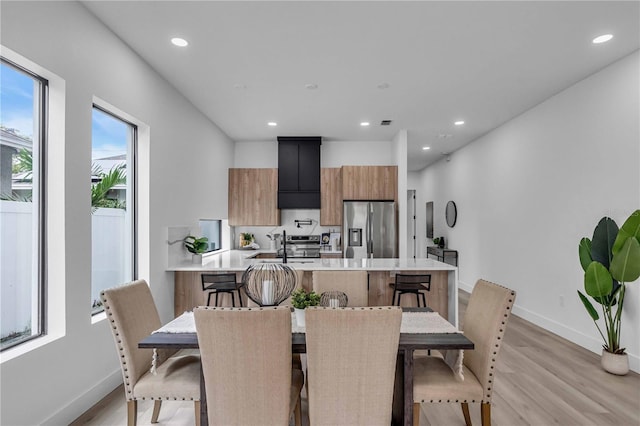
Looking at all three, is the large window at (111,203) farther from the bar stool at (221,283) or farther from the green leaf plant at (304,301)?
the green leaf plant at (304,301)

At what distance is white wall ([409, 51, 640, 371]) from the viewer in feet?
11.2

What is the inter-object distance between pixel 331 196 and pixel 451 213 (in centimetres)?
312

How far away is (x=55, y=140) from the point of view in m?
2.43

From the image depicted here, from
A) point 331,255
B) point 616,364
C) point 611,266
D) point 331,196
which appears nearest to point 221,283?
point 331,255

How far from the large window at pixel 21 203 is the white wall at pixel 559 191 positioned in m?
4.74

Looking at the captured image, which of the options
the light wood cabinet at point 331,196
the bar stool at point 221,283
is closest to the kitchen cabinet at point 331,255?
the light wood cabinet at point 331,196

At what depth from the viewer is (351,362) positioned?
5.63 ft

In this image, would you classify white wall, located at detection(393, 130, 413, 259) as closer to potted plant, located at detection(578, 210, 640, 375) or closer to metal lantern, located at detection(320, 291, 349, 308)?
potted plant, located at detection(578, 210, 640, 375)

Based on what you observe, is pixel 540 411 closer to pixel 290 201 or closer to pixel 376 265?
pixel 376 265

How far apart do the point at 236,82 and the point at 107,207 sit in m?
1.84

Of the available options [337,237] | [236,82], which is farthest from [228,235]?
[236,82]

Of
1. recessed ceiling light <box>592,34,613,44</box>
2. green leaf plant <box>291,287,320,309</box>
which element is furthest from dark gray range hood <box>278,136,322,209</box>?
green leaf plant <box>291,287,320,309</box>

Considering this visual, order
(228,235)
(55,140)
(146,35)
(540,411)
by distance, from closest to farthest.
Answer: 1. (55,140)
2. (540,411)
3. (146,35)
4. (228,235)

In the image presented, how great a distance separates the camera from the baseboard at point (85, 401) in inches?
92.7
